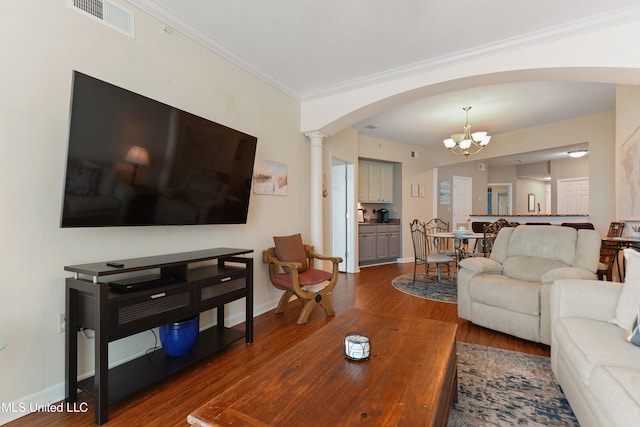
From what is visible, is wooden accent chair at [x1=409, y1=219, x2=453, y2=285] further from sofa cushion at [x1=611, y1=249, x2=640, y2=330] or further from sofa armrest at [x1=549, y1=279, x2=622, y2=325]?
sofa cushion at [x1=611, y1=249, x2=640, y2=330]

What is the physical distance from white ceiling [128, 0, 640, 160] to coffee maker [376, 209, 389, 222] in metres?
3.55

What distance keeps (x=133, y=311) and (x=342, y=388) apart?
1.33m

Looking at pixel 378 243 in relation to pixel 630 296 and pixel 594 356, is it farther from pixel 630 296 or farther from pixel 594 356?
pixel 594 356

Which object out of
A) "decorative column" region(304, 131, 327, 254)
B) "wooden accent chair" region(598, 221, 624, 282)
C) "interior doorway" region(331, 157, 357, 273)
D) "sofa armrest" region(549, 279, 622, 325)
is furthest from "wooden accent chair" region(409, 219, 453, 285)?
"sofa armrest" region(549, 279, 622, 325)

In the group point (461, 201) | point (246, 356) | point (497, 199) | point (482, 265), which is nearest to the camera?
point (246, 356)

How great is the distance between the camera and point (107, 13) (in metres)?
2.13

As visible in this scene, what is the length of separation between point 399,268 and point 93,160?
5.53m

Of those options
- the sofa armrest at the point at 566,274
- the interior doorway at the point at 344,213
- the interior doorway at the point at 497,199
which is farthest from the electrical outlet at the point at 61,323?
the interior doorway at the point at 497,199

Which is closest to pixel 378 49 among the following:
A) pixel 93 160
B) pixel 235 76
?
pixel 235 76

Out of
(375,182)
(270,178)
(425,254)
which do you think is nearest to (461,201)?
(375,182)

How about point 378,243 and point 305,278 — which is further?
point 378,243

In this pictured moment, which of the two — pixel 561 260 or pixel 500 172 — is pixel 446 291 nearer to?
pixel 561 260

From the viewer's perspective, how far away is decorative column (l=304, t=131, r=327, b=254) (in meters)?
4.24

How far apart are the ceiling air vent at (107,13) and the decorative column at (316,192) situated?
2336 mm
